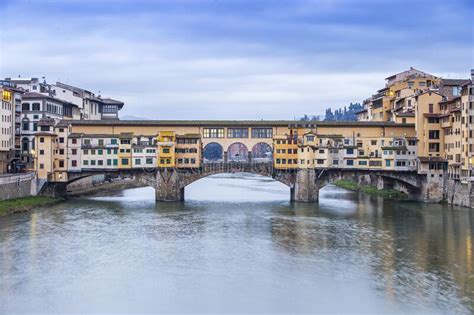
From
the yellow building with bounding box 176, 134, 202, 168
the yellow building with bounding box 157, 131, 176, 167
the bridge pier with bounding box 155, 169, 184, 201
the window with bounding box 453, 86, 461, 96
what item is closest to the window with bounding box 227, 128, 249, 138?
the yellow building with bounding box 176, 134, 202, 168

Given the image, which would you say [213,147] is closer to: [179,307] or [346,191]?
[346,191]

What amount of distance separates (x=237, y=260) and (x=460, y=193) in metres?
26.1

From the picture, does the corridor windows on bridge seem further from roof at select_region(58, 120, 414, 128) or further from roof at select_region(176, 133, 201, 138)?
roof at select_region(176, 133, 201, 138)

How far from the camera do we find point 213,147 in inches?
5827

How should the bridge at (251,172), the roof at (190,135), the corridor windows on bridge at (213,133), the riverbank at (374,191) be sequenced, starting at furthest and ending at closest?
the riverbank at (374,191) < the corridor windows on bridge at (213,133) < the roof at (190,135) < the bridge at (251,172)

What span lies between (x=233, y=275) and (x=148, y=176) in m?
28.0

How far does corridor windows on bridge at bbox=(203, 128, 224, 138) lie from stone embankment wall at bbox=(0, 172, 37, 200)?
1500 centimetres

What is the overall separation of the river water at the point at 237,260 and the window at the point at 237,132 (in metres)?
9.99

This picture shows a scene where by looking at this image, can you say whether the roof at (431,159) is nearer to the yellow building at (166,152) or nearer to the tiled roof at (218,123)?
the tiled roof at (218,123)

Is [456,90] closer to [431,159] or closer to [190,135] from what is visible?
[431,159]

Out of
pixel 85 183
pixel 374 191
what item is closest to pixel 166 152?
pixel 85 183

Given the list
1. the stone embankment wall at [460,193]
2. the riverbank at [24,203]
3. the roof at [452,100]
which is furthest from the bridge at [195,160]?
the roof at [452,100]

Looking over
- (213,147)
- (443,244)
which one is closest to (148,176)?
(443,244)

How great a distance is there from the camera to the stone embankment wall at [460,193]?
4644cm
